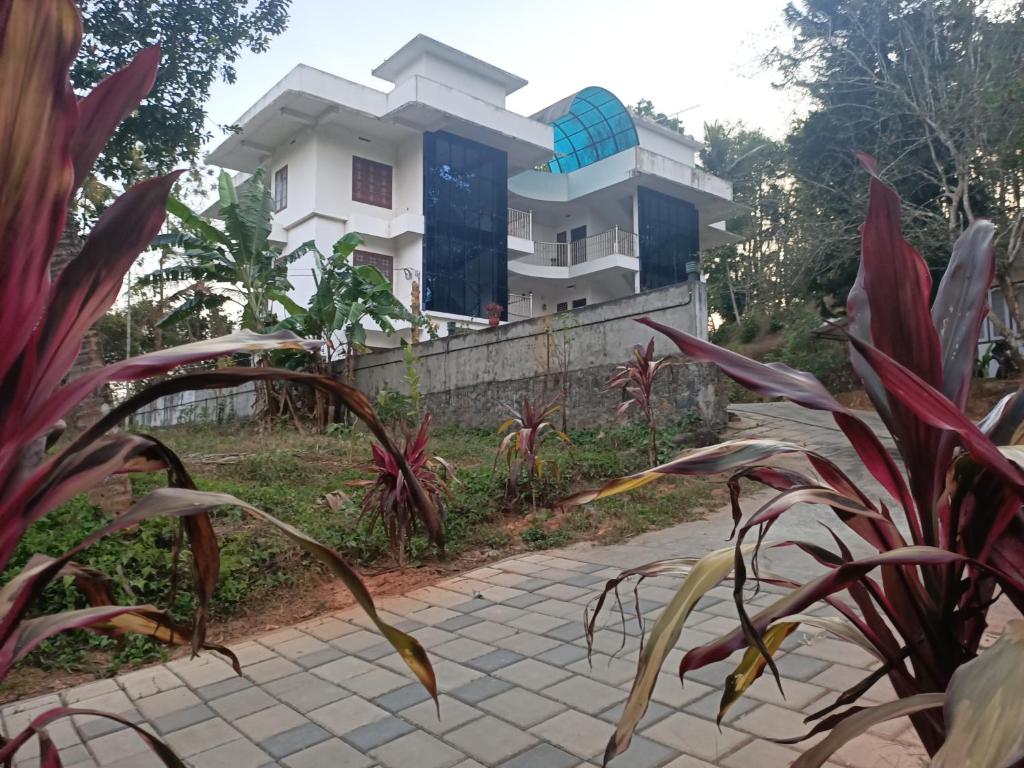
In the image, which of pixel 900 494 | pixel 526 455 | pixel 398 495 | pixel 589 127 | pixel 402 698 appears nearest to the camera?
pixel 900 494

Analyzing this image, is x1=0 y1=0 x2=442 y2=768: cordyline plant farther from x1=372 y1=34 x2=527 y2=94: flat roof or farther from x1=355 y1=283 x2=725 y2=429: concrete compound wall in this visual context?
x1=372 y1=34 x2=527 y2=94: flat roof

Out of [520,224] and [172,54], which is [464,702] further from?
[520,224]

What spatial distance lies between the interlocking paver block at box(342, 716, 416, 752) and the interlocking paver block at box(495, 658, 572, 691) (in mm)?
514

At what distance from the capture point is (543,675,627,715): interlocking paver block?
2404mm

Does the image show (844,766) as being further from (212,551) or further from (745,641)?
(212,551)

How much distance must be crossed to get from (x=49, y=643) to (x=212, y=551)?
2975 millimetres

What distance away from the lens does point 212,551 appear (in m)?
1.10

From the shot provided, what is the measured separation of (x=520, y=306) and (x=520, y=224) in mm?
2687

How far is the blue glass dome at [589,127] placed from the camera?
73.4ft

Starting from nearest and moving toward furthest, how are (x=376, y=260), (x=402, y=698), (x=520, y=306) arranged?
(x=402, y=698), (x=376, y=260), (x=520, y=306)

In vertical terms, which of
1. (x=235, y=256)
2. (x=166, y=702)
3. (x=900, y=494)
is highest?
(x=235, y=256)

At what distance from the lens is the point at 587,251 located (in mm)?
22750

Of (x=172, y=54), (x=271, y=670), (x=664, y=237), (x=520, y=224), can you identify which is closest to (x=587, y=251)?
(x=520, y=224)

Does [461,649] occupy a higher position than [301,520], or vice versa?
[301,520]
